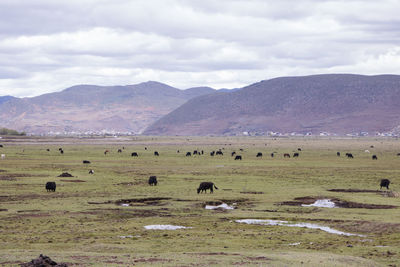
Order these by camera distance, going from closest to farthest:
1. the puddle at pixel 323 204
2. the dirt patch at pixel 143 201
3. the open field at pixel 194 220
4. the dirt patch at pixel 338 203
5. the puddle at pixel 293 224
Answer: the open field at pixel 194 220 < the puddle at pixel 293 224 < the dirt patch at pixel 338 203 < the puddle at pixel 323 204 < the dirt patch at pixel 143 201

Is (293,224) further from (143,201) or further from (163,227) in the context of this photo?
(143,201)

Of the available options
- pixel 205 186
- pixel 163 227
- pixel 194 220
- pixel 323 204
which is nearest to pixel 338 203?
pixel 323 204

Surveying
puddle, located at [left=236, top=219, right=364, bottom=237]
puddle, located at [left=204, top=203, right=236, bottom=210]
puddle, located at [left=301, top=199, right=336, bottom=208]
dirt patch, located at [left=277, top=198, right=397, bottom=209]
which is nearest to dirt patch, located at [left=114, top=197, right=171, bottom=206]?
puddle, located at [left=204, top=203, right=236, bottom=210]

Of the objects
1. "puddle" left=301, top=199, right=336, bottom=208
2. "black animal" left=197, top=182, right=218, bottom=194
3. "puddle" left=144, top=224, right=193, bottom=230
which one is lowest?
"puddle" left=144, top=224, right=193, bottom=230

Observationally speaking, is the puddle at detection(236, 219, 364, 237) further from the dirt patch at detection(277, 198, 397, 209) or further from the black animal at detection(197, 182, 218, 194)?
the black animal at detection(197, 182, 218, 194)

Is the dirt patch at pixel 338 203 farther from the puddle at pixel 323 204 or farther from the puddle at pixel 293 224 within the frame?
the puddle at pixel 293 224

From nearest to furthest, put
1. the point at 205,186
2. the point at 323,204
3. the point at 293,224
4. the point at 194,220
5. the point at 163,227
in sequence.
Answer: the point at 163,227
the point at 293,224
the point at 194,220
the point at 323,204
the point at 205,186

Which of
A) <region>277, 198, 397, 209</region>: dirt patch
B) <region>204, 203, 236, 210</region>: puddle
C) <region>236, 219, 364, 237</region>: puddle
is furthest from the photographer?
<region>204, 203, 236, 210</region>: puddle

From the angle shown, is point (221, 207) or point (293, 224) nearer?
point (293, 224)

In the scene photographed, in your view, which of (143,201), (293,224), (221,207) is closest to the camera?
(293,224)

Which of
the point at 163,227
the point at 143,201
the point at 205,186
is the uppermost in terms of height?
the point at 205,186

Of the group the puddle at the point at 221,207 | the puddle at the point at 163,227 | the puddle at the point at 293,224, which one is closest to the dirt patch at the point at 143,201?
the puddle at the point at 221,207

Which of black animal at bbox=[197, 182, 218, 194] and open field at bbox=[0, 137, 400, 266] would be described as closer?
open field at bbox=[0, 137, 400, 266]

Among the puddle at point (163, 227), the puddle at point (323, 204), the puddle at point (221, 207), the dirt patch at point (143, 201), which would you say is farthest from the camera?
the dirt patch at point (143, 201)
